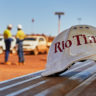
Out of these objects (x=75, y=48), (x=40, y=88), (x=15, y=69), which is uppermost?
(x=75, y=48)

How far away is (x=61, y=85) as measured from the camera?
2678mm

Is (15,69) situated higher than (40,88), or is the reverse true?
(40,88)

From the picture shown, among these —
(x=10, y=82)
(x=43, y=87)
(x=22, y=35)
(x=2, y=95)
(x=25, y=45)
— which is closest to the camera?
(x=2, y=95)

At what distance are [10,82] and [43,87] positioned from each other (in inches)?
14.6

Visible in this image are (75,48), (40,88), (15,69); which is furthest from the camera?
(15,69)

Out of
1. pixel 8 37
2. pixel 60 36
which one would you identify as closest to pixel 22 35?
pixel 8 37

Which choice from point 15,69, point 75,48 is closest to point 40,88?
point 75,48

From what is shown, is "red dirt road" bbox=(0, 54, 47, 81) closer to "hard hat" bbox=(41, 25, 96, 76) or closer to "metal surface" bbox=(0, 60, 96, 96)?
"hard hat" bbox=(41, 25, 96, 76)

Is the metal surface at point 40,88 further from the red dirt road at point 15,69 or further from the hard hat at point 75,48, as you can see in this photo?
the red dirt road at point 15,69

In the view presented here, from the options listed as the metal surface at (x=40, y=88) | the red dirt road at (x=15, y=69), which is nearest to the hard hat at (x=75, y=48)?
the metal surface at (x=40, y=88)

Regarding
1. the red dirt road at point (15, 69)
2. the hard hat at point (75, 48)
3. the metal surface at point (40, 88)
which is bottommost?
the red dirt road at point (15, 69)

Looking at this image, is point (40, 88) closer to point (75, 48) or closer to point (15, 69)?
point (75, 48)

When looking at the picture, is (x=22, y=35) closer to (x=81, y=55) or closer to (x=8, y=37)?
(x=8, y=37)

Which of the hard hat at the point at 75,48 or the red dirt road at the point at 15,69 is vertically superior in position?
the hard hat at the point at 75,48
